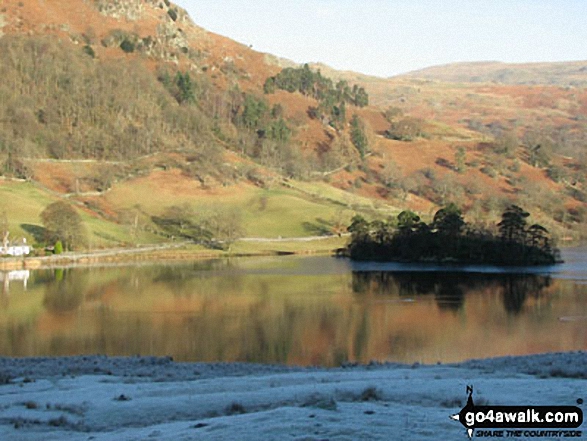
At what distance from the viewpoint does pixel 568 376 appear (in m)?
21.7

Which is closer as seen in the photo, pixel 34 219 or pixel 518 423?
pixel 518 423

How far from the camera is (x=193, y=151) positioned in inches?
5487

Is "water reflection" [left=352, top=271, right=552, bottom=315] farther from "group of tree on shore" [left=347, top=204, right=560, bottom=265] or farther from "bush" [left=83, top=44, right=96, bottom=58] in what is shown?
"bush" [left=83, top=44, right=96, bottom=58]

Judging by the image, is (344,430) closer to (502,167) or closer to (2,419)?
(2,419)

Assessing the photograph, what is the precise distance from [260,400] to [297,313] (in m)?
29.7

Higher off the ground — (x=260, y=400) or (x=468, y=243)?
(x=260, y=400)

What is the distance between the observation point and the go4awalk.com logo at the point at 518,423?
13.1 m

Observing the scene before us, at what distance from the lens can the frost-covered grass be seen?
1409 centimetres

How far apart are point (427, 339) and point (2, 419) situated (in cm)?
2453

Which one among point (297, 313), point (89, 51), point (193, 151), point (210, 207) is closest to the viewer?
point (297, 313)

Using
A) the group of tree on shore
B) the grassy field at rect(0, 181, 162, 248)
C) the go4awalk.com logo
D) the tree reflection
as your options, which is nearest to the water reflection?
the group of tree on shore

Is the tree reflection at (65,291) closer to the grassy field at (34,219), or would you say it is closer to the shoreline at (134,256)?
the shoreline at (134,256)

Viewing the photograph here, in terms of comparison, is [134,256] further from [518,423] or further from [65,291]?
[518,423]

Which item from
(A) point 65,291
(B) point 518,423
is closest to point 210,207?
(A) point 65,291
